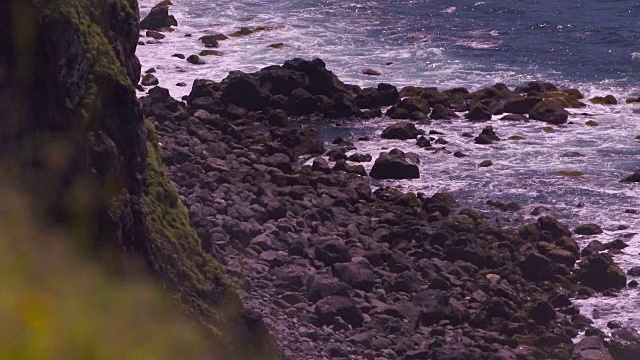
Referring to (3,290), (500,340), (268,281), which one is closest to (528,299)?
(500,340)

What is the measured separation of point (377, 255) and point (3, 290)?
→ 17.9 meters

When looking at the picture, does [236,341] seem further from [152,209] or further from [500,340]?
[500,340]

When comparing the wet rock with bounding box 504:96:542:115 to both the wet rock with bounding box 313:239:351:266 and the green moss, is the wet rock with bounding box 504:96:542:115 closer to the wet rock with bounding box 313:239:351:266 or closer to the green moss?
the wet rock with bounding box 313:239:351:266

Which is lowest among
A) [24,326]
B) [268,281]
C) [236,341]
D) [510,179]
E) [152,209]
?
[510,179]

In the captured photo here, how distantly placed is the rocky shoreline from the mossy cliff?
2453 millimetres

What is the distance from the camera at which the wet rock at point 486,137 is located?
3231 cm

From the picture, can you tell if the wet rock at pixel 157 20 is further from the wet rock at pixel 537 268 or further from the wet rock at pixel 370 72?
the wet rock at pixel 537 268

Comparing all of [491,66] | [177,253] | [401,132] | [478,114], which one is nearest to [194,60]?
[401,132]

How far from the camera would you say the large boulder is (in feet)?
95.1

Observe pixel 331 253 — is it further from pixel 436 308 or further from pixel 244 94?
pixel 244 94

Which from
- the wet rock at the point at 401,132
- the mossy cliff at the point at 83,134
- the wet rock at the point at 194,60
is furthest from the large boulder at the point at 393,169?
the mossy cliff at the point at 83,134

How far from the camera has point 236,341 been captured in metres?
12.7

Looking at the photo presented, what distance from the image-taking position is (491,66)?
41.4m

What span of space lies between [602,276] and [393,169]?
831cm
